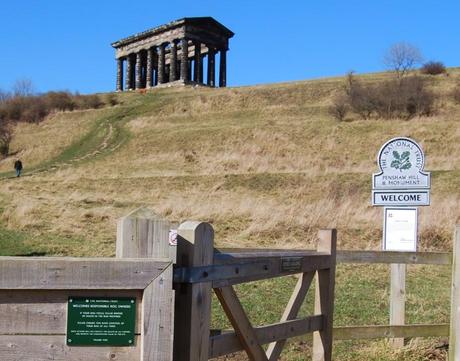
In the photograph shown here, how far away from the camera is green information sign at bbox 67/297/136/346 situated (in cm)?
285

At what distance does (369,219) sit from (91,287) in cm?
1368

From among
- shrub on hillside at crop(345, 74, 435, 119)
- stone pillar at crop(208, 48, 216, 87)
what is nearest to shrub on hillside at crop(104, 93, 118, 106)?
stone pillar at crop(208, 48, 216, 87)

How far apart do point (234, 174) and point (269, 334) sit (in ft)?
72.1

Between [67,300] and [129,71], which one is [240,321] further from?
[129,71]

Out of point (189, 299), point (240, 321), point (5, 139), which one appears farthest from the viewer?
point (5, 139)

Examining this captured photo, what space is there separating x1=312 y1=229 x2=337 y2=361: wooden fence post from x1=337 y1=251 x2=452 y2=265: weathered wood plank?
1.11m

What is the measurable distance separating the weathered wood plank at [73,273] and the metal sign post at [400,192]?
4753 mm

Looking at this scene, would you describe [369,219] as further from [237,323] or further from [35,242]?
[237,323]

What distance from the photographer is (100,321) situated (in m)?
2.87

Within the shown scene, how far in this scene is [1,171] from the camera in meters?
42.3

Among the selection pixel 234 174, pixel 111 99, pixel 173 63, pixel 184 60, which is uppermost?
pixel 173 63

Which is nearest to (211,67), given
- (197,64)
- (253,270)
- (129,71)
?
(197,64)

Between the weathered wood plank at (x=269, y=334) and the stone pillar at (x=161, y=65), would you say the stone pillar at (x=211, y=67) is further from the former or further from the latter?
the weathered wood plank at (x=269, y=334)

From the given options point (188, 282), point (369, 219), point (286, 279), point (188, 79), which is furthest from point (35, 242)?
point (188, 79)
